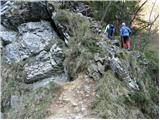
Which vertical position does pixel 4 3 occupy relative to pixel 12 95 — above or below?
above

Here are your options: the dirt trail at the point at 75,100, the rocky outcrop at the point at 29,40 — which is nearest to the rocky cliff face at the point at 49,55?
the rocky outcrop at the point at 29,40

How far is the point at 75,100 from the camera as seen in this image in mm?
13422

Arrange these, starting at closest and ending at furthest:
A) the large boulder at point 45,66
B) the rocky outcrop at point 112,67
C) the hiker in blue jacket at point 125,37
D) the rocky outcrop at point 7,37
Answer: the rocky outcrop at point 112,67 → the large boulder at point 45,66 → the hiker in blue jacket at point 125,37 → the rocky outcrop at point 7,37

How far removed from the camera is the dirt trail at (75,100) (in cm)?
1280

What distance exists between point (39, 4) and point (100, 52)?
3.90 meters

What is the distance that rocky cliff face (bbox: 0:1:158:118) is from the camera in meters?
14.5

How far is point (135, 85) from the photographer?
14.4m

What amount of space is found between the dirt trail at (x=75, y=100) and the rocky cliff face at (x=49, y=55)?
1.21 feet


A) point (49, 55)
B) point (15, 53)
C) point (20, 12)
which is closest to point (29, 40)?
point (15, 53)

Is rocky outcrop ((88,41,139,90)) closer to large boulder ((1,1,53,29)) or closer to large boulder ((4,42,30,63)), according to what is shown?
large boulder ((4,42,30,63))

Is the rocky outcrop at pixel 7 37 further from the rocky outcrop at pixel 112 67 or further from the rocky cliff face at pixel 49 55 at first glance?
the rocky outcrop at pixel 112 67

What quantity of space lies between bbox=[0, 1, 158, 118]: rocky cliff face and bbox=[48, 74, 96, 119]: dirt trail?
0.37 metres

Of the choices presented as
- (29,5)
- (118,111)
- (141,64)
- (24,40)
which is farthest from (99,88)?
(29,5)

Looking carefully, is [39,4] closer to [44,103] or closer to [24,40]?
[24,40]
